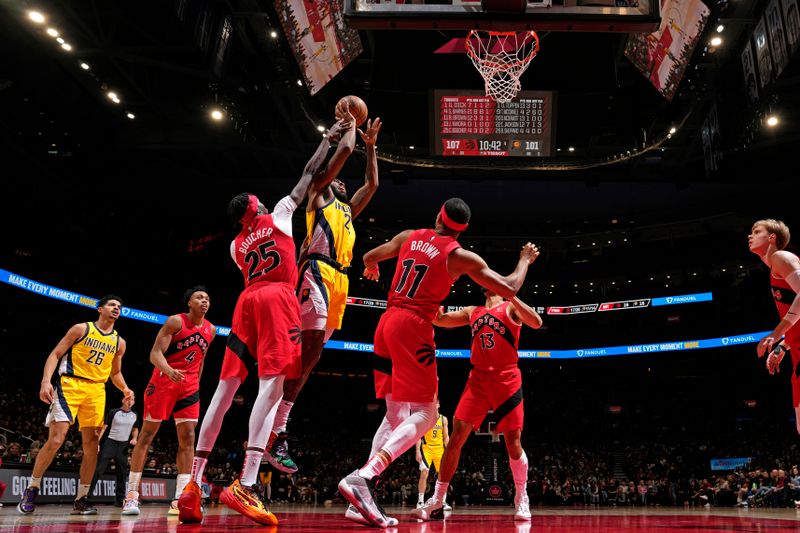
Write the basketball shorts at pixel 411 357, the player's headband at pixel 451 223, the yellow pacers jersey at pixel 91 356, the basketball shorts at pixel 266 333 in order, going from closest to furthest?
the basketball shorts at pixel 266 333
the basketball shorts at pixel 411 357
the player's headband at pixel 451 223
the yellow pacers jersey at pixel 91 356

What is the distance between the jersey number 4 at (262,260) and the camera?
4.70m

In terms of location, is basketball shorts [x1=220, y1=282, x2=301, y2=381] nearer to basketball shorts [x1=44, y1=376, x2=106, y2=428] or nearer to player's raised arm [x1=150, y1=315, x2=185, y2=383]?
player's raised arm [x1=150, y1=315, x2=185, y2=383]

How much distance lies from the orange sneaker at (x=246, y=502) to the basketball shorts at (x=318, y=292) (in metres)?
1.47

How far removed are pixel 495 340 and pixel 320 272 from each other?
7.64 ft

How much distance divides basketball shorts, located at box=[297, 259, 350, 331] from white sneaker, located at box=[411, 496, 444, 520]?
1.99 m

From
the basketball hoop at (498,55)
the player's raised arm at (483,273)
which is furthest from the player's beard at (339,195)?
the basketball hoop at (498,55)

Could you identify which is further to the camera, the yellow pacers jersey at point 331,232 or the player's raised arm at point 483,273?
the yellow pacers jersey at point 331,232

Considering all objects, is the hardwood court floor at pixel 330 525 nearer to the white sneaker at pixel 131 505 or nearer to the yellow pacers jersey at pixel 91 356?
the white sneaker at pixel 131 505

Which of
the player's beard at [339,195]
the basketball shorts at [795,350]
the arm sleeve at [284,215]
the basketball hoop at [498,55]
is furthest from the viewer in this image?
the basketball hoop at [498,55]

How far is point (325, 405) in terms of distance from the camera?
31.4 meters

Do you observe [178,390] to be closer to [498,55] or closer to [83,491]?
[83,491]

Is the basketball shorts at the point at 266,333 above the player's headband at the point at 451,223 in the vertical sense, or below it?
below

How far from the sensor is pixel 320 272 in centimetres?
530

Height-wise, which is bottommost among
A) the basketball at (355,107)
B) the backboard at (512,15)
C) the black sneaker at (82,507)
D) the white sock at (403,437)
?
the black sneaker at (82,507)
